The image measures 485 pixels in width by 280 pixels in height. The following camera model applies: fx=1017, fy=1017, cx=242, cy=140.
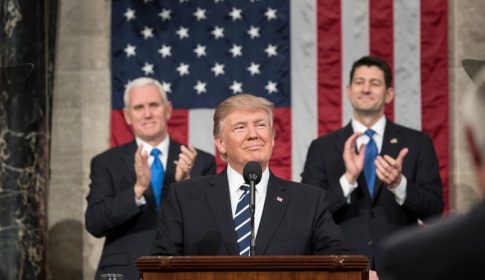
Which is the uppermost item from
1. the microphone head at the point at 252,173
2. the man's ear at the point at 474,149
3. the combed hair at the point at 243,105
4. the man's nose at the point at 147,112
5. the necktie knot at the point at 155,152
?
the man's nose at the point at 147,112

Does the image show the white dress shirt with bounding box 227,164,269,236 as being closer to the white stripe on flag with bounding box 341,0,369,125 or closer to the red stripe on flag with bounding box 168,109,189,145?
the red stripe on flag with bounding box 168,109,189,145

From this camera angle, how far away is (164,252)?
4516mm

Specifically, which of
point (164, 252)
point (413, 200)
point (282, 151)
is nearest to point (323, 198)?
point (164, 252)

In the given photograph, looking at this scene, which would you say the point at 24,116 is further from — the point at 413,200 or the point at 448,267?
the point at 448,267

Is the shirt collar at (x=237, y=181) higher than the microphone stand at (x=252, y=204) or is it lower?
higher

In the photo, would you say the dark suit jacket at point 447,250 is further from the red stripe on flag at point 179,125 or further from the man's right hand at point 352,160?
the red stripe on flag at point 179,125

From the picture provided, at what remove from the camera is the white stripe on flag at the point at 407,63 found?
7.71 m

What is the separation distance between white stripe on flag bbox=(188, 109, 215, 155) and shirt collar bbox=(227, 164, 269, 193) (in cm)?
289

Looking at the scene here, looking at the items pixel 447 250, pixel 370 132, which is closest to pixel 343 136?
pixel 370 132

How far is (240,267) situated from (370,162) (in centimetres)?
303

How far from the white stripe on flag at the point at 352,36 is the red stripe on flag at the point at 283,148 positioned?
432mm

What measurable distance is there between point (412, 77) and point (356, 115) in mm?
1186

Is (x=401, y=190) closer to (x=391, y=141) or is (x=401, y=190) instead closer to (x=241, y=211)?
(x=391, y=141)

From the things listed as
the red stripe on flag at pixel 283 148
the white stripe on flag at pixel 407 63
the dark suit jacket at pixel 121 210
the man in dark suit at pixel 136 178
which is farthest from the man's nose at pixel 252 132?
the white stripe on flag at pixel 407 63
